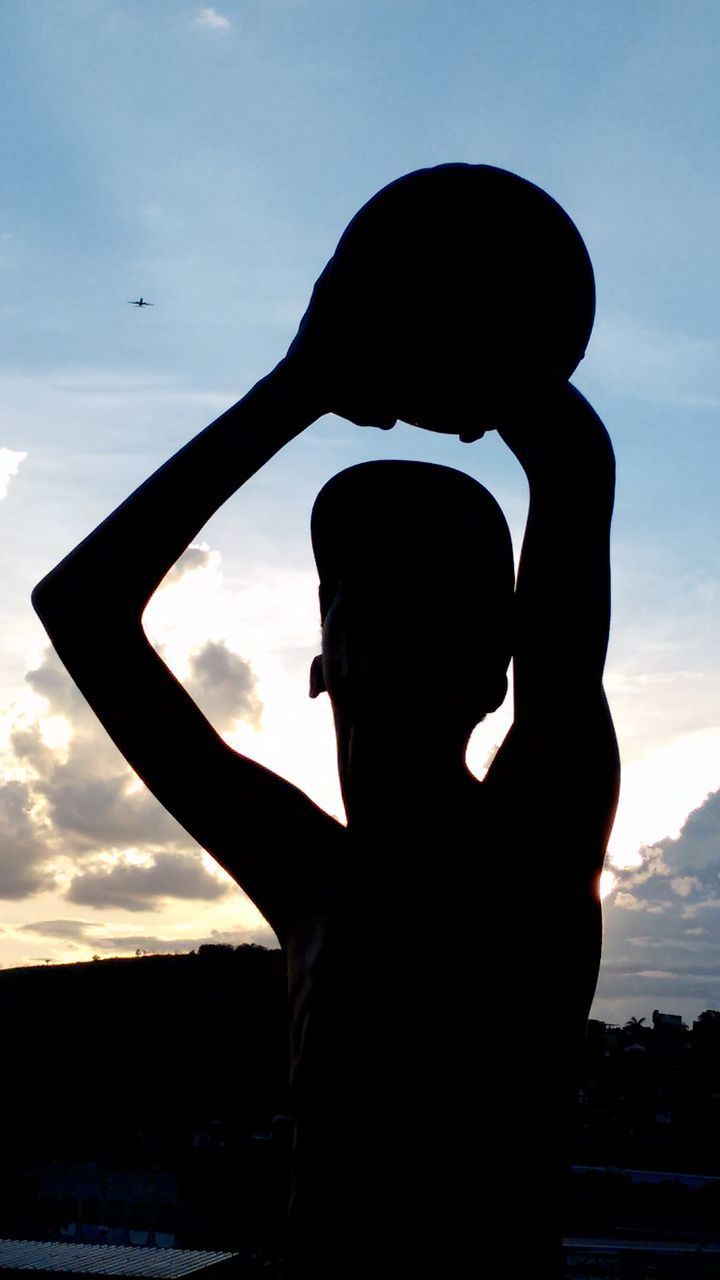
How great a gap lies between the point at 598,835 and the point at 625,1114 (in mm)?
40866

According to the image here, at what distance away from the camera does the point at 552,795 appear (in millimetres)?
3033

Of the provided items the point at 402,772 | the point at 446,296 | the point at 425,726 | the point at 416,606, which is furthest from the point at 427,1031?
the point at 446,296

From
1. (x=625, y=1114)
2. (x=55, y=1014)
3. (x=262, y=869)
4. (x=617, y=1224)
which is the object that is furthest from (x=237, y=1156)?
(x=262, y=869)

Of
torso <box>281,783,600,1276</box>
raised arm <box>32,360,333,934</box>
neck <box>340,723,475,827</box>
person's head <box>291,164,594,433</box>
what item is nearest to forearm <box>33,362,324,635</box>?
raised arm <box>32,360,333,934</box>

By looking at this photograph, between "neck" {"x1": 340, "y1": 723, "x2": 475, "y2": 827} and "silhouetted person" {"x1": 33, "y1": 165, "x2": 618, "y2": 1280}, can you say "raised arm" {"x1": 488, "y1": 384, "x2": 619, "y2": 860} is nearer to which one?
"silhouetted person" {"x1": 33, "y1": 165, "x2": 618, "y2": 1280}

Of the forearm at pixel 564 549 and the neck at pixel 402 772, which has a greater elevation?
the forearm at pixel 564 549

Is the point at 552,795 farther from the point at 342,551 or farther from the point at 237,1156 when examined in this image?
the point at 237,1156

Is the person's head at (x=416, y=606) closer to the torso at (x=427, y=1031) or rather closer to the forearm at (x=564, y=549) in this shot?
the forearm at (x=564, y=549)

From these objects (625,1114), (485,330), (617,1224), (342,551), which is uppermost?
(485,330)

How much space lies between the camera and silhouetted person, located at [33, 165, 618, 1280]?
269cm

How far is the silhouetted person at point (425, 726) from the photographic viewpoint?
8.82 ft

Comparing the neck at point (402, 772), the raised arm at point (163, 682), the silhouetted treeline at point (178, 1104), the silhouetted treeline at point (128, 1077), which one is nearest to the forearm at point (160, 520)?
the raised arm at point (163, 682)

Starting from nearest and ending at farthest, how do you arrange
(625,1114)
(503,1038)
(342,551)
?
(503,1038) < (342,551) < (625,1114)

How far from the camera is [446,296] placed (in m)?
3.14
